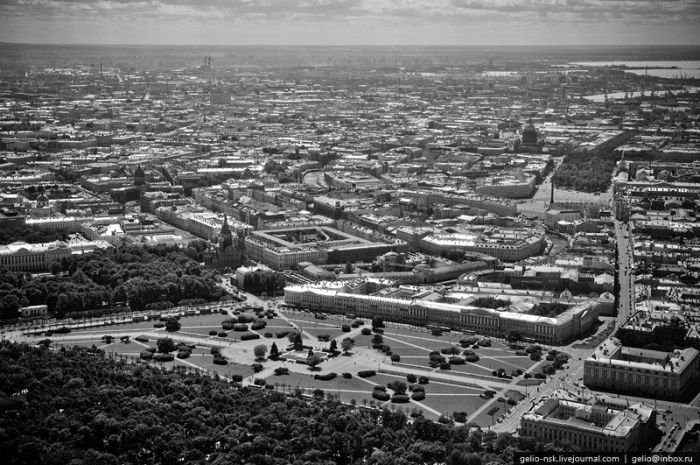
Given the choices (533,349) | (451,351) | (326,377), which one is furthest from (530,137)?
(326,377)

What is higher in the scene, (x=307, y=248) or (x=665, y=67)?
(x=665, y=67)

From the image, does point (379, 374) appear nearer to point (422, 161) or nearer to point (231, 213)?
point (231, 213)

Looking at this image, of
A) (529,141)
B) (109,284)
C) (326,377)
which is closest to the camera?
(326,377)

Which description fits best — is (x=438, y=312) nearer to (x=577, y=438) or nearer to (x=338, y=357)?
(x=338, y=357)

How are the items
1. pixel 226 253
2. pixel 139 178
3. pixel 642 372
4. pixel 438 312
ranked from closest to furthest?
pixel 642 372 < pixel 438 312 < pixel 226 253 < pixel 139 178

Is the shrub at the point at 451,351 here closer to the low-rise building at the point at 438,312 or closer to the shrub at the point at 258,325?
the low-rise building at the point at 438,312
